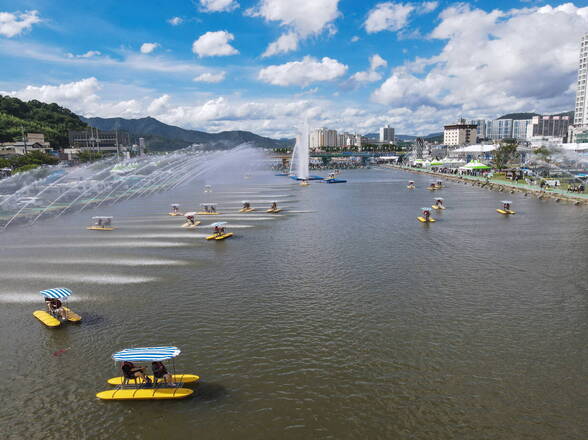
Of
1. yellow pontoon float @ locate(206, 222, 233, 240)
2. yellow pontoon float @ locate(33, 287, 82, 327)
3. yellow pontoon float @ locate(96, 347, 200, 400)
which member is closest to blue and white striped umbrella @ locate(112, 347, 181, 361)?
yellow pontoon float @ locate(96, 347, 200, 400)

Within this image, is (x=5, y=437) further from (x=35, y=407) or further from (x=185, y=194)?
(x=185, y=194)

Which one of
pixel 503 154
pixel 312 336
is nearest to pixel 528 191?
pixel 503 154

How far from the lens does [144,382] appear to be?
18797mm

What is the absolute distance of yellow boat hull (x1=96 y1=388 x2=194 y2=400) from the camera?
18.0m

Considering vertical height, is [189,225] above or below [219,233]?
below

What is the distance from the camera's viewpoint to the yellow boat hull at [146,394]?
18.0 meters

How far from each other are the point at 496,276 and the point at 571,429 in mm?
19688

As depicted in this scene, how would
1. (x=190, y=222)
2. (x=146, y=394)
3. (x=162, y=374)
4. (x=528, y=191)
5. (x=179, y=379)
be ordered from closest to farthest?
(x=146, y=394) → (x=162, y=374) → (x=179, y=379) → (x=190, y=222) → (x=528, y=191)

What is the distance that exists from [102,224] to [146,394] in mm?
45203

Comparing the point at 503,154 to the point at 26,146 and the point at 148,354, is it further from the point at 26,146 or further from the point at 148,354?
the point at 26,146

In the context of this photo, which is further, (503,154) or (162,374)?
(503,154)

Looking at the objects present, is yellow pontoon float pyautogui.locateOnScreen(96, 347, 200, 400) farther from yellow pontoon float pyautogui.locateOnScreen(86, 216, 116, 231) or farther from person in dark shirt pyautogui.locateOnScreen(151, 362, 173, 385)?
yellow pontoon float pyautogui.locateOnScreen(86, 216, 116, 231)

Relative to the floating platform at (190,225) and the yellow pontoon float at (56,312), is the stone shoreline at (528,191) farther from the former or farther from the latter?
the yellow pontoon float at (56,312)

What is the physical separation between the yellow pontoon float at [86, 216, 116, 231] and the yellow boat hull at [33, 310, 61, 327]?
30895 mm
